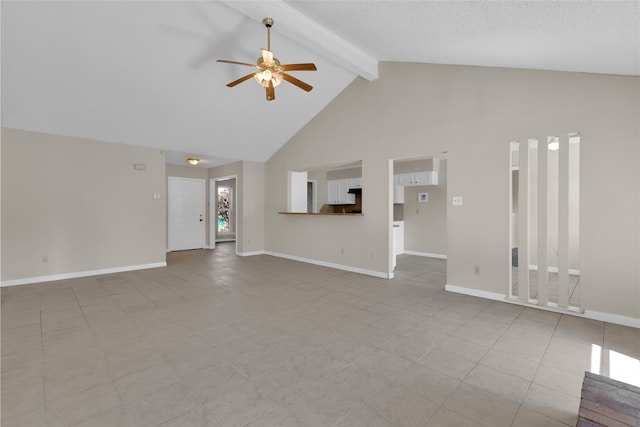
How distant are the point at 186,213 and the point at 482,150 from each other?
301 inches

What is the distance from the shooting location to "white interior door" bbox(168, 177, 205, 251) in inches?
314

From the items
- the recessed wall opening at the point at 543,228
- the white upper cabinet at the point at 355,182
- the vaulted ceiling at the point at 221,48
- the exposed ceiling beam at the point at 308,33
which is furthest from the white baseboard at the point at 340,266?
the exposed ceiling beam at the point at 308,33

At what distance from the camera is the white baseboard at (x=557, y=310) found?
289cm

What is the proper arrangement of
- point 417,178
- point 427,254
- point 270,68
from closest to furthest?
point 270,68 < point 417,178 < point 427,254

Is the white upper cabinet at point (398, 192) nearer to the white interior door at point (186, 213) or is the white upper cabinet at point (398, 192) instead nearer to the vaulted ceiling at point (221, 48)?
the vaulted ceiling at point (221, 48)

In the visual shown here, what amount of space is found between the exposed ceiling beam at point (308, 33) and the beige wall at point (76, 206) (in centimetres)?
398

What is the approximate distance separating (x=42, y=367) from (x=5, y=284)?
3.63 metres

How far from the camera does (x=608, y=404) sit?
1230mm

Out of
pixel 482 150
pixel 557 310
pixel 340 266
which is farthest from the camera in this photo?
pixel 340 266

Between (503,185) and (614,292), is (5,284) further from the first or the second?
(614,292)

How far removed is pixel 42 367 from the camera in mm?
2156

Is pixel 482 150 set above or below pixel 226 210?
above

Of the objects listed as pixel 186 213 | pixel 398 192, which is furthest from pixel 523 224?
pixel 186 213

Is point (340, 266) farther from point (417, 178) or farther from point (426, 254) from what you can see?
point (417, 178)
